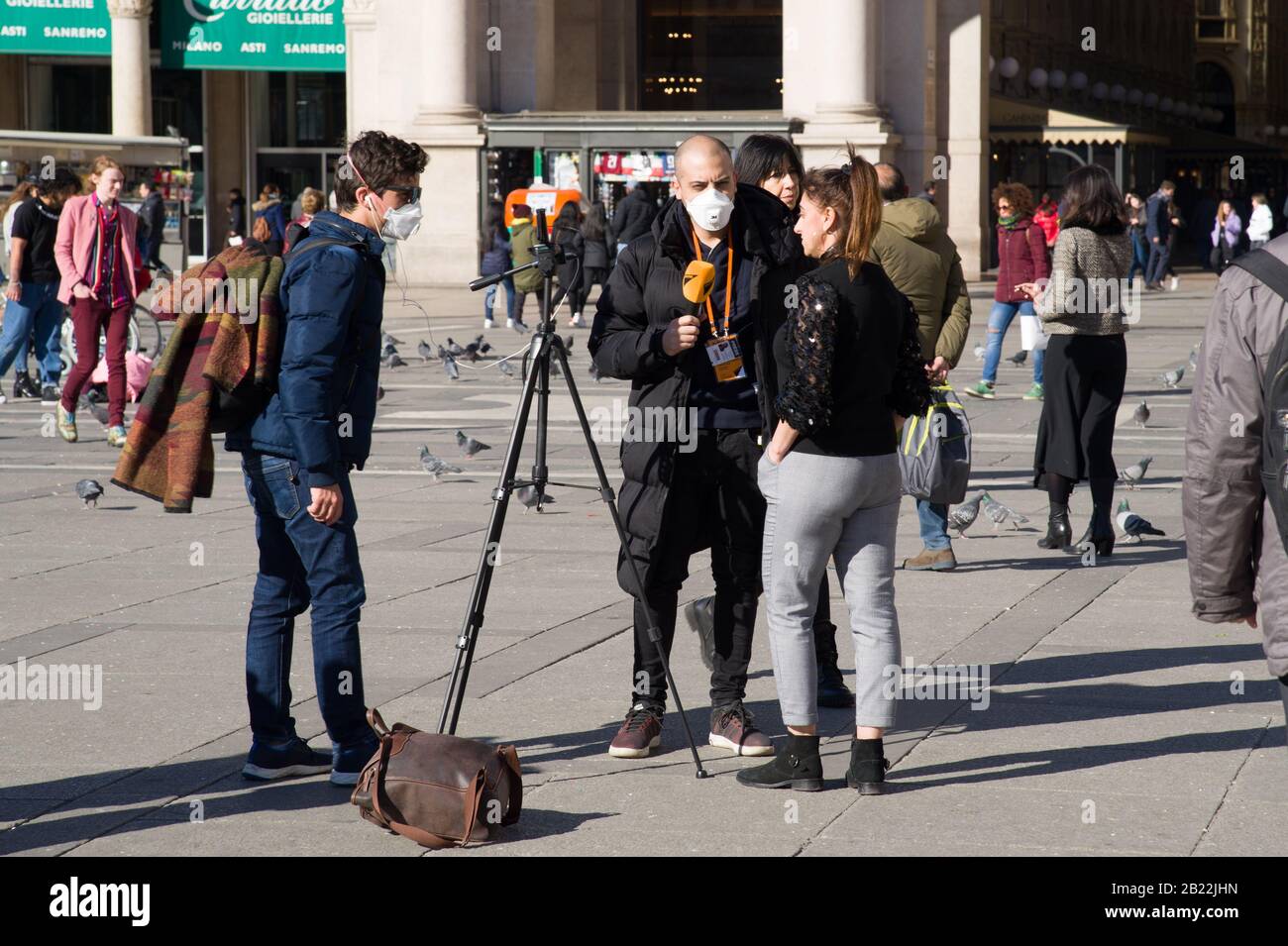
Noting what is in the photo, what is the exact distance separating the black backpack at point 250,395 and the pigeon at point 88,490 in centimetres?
575

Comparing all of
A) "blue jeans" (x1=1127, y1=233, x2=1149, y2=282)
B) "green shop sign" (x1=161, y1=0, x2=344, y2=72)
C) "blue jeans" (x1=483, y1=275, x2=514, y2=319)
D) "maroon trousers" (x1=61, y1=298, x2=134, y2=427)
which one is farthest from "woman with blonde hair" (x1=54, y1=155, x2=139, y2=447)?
"green shop sign" (x1=161, y1=0, x2=344, y2=72)

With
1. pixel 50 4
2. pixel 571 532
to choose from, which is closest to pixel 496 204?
pixel 50 4

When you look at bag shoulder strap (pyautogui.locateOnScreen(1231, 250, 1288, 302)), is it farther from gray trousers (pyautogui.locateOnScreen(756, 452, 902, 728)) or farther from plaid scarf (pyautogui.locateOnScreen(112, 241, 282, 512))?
plaid scarf (pyautogui.locateOnScreen(112, 241, 282, 512))

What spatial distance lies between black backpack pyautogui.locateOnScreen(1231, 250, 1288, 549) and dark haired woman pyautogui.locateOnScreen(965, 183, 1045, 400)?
12492 mm

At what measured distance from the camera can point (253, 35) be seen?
38.0 m

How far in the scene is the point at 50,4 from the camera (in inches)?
1497

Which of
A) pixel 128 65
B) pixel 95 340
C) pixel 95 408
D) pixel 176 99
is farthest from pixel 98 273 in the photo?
pixel 176 99

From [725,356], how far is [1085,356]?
4432mm

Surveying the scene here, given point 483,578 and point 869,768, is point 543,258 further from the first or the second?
point 869,768

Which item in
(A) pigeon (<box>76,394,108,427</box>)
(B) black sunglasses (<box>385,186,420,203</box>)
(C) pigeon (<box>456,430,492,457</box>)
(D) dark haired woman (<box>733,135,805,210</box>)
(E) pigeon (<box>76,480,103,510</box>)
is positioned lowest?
(E) pigeon (<box>76,480,103,510</box>)

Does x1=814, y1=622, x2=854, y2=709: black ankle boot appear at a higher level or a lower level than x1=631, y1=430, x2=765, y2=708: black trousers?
lower

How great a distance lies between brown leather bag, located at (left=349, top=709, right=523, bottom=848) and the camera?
16.6ft

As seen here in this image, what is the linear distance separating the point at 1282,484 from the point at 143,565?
677 cm
